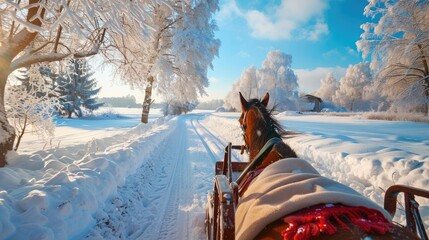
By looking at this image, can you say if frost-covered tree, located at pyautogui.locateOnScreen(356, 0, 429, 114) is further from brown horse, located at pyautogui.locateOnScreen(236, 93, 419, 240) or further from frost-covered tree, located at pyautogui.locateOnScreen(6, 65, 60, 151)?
frost-covered tree, located at pyautogui.locateOnScreen(6, 65, 60, 151)

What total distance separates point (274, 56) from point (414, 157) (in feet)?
115

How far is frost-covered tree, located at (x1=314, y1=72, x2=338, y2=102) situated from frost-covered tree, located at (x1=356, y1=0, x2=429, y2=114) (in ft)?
140

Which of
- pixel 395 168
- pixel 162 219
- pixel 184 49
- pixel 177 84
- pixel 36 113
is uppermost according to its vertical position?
pixel 184 49

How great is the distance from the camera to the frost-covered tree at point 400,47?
10.7m

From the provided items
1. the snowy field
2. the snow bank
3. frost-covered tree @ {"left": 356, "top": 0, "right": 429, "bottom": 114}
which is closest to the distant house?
frost-covered tree @ {"left": 356, "top": 0, "right": 429, "bottom": 114}

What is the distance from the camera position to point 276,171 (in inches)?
61.0

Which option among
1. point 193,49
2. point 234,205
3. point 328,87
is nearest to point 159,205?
point 234,205

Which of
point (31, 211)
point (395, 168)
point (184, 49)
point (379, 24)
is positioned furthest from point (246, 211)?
point (379, 24)

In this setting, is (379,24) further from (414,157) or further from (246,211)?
(246,211)

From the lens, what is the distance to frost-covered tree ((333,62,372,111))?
4125 cm

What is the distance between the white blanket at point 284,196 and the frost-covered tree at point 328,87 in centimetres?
5803

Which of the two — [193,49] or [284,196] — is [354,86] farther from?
[284,196]

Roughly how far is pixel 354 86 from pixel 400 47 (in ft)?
115

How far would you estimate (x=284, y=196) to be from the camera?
122 centimetres
